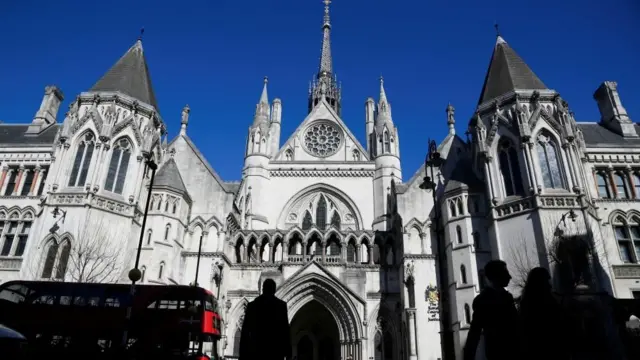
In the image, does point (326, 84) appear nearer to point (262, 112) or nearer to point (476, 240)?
point (262, 112)

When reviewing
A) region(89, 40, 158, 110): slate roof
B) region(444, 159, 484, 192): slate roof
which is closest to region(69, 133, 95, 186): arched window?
region(89, 40, 158, 110): slate roof

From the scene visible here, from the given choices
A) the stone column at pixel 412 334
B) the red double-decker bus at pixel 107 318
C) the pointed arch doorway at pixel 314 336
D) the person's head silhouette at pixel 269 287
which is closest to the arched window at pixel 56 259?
the red double-decker bus at pixel 107 318

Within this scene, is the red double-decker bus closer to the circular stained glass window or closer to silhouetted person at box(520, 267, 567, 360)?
silhouetted person at box(520, 267, 567, 360)

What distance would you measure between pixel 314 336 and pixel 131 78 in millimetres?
22581

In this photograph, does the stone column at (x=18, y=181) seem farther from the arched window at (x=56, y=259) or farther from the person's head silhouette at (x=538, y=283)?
the person's head silhouette at (x=538, y=283)

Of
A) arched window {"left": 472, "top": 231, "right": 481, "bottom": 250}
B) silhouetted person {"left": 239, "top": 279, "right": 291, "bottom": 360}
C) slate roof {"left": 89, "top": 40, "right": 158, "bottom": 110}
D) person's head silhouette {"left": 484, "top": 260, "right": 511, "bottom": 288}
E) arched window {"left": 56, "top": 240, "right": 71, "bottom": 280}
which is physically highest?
slate roof {"left": 89, "top": 40, "right": 158, "bottom": 110}

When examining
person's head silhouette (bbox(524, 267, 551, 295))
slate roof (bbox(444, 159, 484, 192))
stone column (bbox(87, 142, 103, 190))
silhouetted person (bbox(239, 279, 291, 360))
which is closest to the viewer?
person's head silhouette (bbox(524, 267, 551, 295))

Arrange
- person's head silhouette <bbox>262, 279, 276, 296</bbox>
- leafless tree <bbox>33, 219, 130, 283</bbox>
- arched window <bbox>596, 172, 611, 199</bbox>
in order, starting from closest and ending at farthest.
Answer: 1. person's head silhouette <bbox>262, 279, 276, 296</bbox>
2. leafless tree <bbox>33, 219, 130, 283</bbox>
3. arched window <bbox>596, 172, 611, 199</bbox>

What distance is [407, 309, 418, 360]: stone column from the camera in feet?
79.8

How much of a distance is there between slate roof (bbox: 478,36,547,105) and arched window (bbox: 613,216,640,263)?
9736 mm

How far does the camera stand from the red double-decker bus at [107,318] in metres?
14.3

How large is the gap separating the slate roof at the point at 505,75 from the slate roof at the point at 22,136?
30.5 m

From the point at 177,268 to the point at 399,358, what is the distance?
1506 centimetres

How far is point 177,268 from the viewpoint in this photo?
A: 26.3 metres
